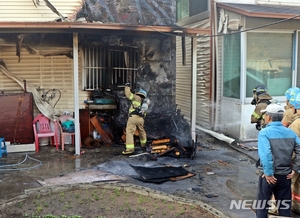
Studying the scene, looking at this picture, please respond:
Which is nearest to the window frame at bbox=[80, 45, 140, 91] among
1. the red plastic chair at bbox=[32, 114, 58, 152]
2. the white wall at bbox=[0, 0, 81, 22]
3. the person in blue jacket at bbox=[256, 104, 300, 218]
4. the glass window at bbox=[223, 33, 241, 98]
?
the white wall at bbox=[0, 0, 81, 22]

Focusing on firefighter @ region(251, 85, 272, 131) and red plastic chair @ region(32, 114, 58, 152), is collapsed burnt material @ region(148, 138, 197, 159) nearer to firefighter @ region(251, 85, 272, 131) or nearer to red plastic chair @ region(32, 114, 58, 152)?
firefighter @ region(251, 85, 272, 131)

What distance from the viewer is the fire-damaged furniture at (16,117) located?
9383mm

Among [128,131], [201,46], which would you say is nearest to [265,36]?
[201,46]

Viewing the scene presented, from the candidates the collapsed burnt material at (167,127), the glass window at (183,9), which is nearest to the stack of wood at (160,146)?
the collapsed burnt material at (167,127)

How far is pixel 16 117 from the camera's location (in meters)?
9.45

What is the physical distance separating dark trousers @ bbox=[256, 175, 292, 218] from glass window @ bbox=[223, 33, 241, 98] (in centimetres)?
562

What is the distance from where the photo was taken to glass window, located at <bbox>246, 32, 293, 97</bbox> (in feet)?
32.8

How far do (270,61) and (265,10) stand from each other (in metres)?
1.44

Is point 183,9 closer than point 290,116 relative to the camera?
No

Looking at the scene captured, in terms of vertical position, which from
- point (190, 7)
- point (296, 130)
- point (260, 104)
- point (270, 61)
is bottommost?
point (296, 130)

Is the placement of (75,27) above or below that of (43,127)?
above

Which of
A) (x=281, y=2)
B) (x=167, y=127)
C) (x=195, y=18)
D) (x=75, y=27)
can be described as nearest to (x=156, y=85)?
(x=167, y=127)

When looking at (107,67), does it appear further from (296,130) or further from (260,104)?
(296,130)

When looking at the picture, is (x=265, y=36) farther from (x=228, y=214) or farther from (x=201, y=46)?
(x=228, y=214)
